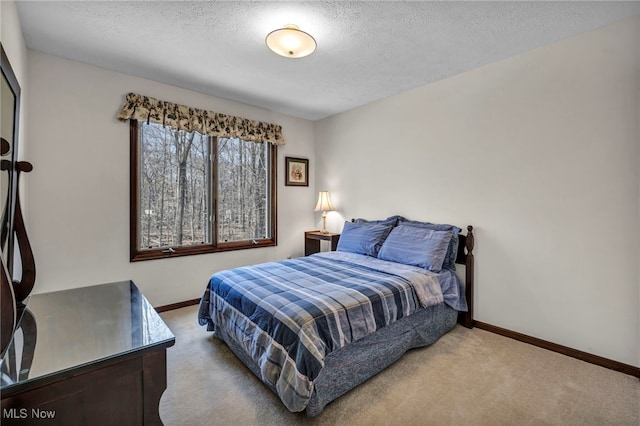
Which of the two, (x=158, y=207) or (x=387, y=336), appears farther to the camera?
(x=158, y=207)

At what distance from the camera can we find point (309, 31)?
2.25 m

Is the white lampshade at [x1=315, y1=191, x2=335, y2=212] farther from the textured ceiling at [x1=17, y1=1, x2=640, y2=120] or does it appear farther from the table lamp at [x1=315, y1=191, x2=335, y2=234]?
the textured ceiling at [x1=17, y1=1, x2=640, y2=120]

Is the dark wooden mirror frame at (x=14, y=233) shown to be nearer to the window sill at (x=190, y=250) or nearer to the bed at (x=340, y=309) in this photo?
the bed at (x=340, y=309)

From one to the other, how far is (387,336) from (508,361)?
1.01 meters

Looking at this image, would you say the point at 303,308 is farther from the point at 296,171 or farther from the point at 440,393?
the point at 296,171

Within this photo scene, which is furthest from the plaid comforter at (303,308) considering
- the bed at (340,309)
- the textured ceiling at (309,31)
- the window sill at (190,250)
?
the textured ceiling at (309,31)

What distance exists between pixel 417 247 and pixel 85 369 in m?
2.66

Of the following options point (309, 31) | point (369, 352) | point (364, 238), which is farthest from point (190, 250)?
point (309, 31)

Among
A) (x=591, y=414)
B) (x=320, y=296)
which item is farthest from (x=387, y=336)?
(x=591, y=414)

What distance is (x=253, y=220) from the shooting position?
412cm

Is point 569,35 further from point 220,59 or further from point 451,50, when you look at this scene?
point 220,59

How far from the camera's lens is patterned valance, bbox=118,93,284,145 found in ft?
9.83

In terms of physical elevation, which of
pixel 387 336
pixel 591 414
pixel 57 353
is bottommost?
pixel 591 414

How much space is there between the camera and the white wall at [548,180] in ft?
7.01
